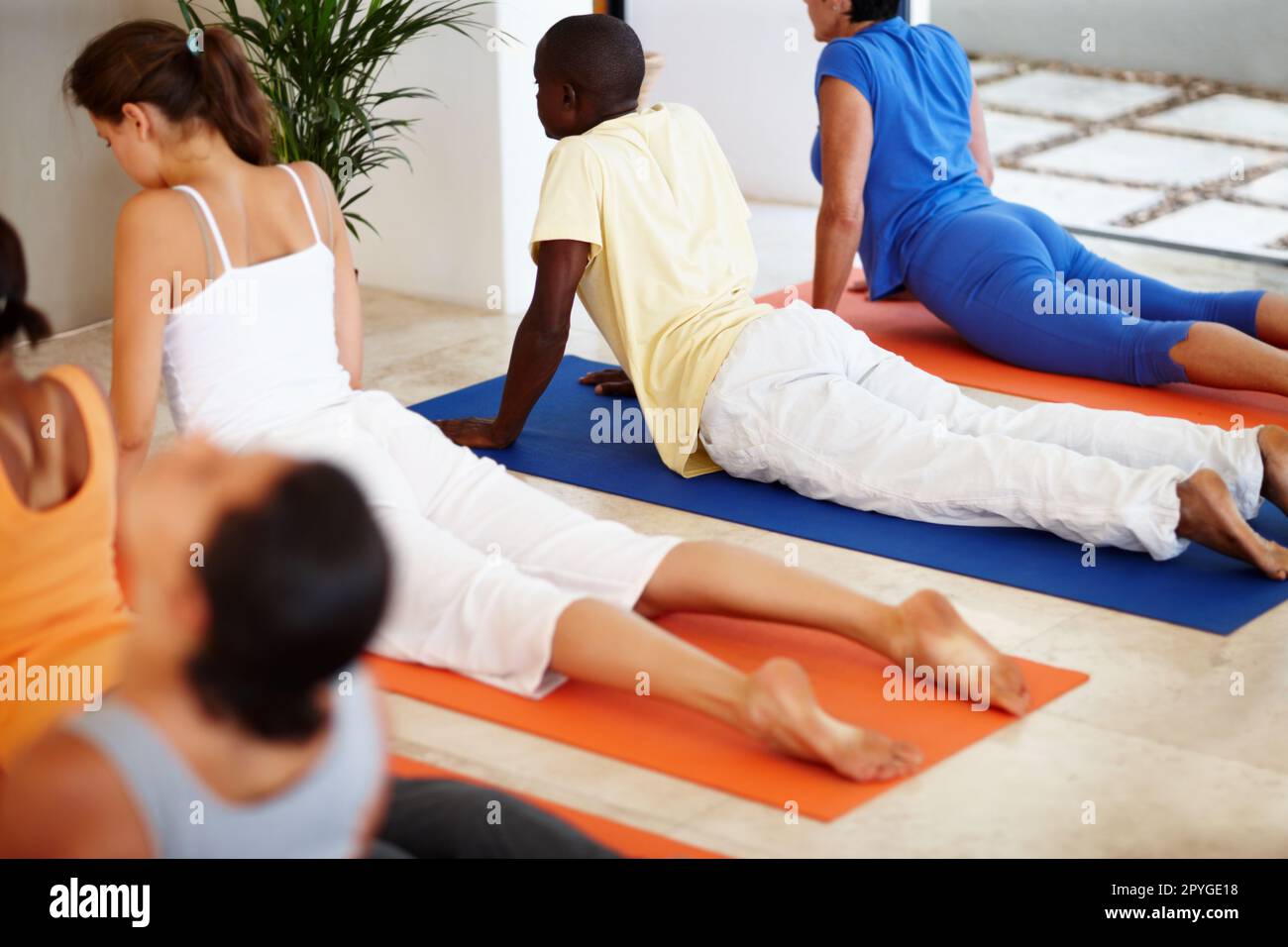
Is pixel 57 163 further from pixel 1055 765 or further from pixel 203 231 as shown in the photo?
pixel 1055 765

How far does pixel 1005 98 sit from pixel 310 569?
5472 mm

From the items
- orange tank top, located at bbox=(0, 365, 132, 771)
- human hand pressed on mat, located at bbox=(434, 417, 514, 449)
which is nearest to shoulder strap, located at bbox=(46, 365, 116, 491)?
orange tank top, located at bbox=(0, 365, 132, 771)

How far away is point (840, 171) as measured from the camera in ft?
13.6

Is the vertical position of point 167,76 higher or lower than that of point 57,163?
higher

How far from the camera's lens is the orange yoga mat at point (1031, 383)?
386cm

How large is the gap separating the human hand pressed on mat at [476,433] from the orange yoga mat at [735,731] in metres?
1.05

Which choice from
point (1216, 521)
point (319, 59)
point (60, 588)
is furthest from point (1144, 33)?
point (60, 588)

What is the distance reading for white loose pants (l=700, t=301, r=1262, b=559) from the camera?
2971mm

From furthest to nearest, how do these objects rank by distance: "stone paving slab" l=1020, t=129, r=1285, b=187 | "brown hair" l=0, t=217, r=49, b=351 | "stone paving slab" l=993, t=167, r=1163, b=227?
"stone paving slab" l=993, t=167, r=1163, b=227 < "stone paving slab" l=1020, t=129, r=1285, b=187 < "brown hair" l=0, t=217, r=49, b=351

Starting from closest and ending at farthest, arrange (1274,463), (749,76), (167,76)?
(167,76), (1274,463), (749,76)

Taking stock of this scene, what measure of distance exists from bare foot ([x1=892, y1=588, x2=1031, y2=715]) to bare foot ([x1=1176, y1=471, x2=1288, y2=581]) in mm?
587

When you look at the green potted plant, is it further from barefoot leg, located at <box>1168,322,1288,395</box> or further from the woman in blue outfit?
barefoot leg, located at <box>1168,322,1288,395</box>

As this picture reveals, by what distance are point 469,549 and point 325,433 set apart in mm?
328
